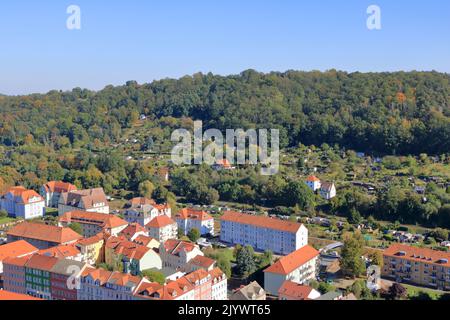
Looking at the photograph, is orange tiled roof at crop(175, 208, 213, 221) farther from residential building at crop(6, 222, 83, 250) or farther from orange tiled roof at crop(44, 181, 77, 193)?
orange tiled roof at crop(44, 181, 77, 193)

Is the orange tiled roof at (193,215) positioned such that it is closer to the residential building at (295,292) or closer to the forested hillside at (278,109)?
the residential building at (295,292)

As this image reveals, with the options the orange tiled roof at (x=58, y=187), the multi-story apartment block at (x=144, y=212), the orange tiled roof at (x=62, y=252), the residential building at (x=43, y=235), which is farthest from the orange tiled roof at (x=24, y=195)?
the orange tiled roof at (x=62, y=252)

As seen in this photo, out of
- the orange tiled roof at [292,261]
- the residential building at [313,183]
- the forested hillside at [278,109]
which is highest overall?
the forested hillside at [278,109]

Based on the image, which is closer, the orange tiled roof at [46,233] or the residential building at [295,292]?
the residential building at [295,292]

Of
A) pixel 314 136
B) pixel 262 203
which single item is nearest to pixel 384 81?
pixel 314 136
